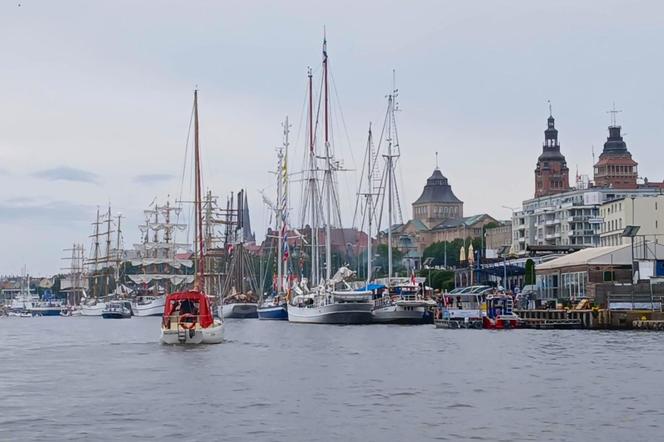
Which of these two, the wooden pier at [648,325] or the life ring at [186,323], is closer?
the life ring at [186,323]

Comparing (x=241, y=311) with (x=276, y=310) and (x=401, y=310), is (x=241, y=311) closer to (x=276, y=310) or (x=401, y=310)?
(x=276, y=310)

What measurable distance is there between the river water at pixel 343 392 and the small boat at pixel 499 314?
23.6 metres

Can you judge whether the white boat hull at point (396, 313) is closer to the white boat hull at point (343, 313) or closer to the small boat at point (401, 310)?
the small boat at point (401, 310)

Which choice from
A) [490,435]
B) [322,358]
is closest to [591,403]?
[490,435]

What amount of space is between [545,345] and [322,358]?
19.0 metres

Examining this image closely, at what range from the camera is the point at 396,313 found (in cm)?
13000

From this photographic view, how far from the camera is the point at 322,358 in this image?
77.4 meters

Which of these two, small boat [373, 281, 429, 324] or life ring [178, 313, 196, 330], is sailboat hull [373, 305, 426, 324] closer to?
small boat [373, 281, 429, 324]

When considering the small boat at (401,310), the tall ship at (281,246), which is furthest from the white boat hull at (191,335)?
the tall ship at (281,246)

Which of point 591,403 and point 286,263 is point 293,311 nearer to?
point 286,263

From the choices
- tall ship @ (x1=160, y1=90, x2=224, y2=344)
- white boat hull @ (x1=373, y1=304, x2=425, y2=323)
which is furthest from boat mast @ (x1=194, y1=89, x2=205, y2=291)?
white boat hull @ (x1=373, y1=304, x2=425, y2=323)

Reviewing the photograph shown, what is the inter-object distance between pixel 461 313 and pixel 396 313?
1241 centimetres

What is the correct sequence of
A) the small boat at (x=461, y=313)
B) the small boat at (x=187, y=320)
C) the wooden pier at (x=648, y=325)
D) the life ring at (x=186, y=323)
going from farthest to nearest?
the small boat at (x=461, y=313), the wooden pier at (x=648, y=325), the small boat at (x=187, y=320), the life ring at (x=186, y=323)

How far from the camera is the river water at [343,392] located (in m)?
44.0
